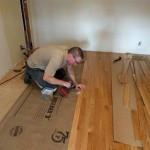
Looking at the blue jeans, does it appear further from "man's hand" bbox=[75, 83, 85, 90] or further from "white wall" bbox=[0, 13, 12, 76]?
"white wall" bbox=[0, 13, 12, 76]

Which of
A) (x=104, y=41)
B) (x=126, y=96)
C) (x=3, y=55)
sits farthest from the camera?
(x=104, y=41)

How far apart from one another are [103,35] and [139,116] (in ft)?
7.53

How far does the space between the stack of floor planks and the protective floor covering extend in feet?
2.44

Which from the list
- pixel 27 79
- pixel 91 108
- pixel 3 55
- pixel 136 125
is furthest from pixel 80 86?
pixel 3 55

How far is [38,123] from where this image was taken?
5.87 ft

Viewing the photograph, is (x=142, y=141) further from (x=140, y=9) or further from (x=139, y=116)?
(x=140, y=9)

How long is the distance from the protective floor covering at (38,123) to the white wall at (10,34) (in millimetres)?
837

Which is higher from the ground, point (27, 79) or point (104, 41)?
point (104, 41)

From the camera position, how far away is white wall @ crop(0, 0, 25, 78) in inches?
101

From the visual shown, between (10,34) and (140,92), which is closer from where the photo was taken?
(140,92)

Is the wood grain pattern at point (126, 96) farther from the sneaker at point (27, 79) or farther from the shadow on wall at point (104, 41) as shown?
the shadow on wall at point (104, 41)

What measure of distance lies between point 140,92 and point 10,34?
231 centimetres

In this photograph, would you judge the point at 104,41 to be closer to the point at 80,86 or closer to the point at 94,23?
the point at 94,23

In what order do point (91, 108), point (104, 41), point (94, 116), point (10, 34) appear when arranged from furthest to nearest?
point (104, 41), point (10, 34), point (91, 108), point (94, 116)
